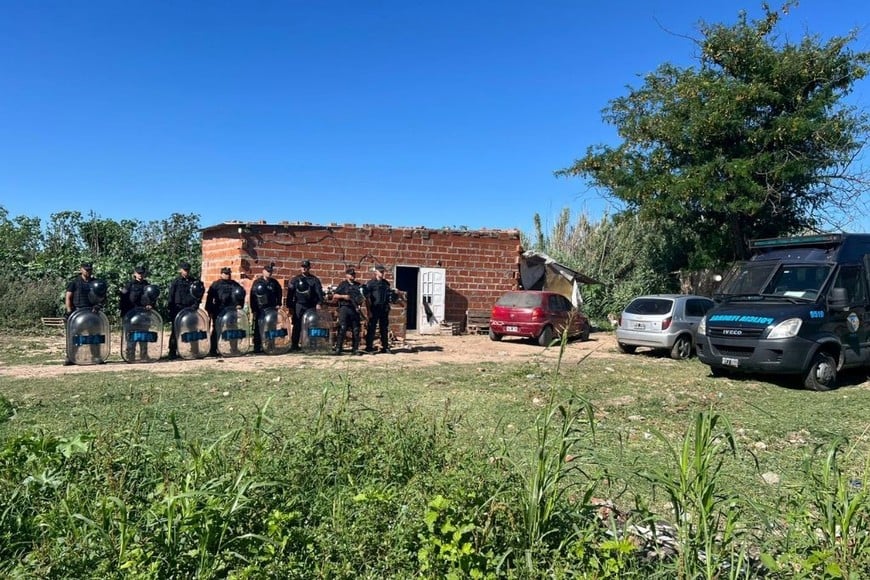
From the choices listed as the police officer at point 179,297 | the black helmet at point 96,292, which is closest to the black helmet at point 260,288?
the police officer at point 179,297

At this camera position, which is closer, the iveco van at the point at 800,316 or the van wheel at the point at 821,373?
the iveco van at the point at 800,316

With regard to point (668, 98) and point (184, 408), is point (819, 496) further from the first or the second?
point (668, 98)

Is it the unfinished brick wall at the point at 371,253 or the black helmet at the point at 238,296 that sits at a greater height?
the unfinished brick wall at the point at 371,253

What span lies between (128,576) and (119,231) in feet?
86.8

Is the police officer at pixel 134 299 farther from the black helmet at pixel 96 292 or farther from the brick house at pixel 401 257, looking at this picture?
the brick house at pixel 401 257

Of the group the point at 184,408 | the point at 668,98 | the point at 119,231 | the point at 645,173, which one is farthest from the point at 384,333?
the point at 119,231

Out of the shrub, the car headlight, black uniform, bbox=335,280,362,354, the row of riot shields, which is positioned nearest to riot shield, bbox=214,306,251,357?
the row of riot shields

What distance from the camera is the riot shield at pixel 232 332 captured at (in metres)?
13.1

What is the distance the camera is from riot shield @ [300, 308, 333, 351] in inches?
550

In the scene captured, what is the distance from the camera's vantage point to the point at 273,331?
13688 mm

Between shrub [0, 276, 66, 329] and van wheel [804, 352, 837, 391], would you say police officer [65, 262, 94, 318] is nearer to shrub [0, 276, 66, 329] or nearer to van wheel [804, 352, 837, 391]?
shrub [0, 276, 66, 329]

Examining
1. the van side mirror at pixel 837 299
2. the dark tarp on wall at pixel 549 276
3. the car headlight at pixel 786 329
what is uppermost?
the dark tarp on wall at pixel 549 276

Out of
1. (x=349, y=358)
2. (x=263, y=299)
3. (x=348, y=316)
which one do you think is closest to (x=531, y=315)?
(x=348, y=316)

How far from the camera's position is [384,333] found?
14.8m
